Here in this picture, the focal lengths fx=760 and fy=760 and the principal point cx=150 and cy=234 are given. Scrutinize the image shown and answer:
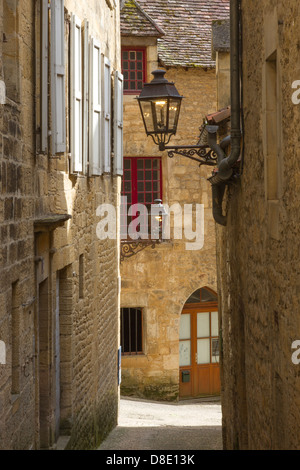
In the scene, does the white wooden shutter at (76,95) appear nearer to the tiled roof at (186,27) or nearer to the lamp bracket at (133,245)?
the lamp bracket at (133,245)

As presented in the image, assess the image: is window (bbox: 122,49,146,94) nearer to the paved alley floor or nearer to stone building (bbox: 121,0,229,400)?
stone building (bbox: 121,0,229,400)

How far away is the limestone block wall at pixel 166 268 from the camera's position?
17.5 metres

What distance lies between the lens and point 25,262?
616 cm

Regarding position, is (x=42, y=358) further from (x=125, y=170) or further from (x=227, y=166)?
(x=125, y=170)

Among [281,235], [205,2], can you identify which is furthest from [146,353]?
[281,235]

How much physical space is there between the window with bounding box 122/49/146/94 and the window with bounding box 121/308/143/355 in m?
5.10

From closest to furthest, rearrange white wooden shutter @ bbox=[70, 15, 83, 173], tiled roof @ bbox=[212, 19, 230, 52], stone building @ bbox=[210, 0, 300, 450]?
stone building @ bbox=[210, 0, 300, 450] → white wooden shutter @ bbox=[70, 15, 83, 173] → tiled roof @ bbox=[212, 19, 230, 52]

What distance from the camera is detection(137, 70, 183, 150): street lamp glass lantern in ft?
29.0

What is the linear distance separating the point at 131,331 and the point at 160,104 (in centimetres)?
953

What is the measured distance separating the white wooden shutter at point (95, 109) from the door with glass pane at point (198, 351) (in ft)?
29.5

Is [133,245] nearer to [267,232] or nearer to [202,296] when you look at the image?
[202,296]

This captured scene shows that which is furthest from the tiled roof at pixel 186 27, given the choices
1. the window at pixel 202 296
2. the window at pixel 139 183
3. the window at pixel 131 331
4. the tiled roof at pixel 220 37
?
the tiled roof at pixel 220 37

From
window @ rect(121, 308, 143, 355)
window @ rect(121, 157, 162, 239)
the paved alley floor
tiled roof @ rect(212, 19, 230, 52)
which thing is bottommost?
the paved alley floor

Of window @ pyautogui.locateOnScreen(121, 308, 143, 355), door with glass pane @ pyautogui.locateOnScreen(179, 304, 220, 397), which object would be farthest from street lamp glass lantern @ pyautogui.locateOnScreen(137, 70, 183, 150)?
door with glass pane @ pyautogui.locateOnScreen(179, 304, 220, 397)
